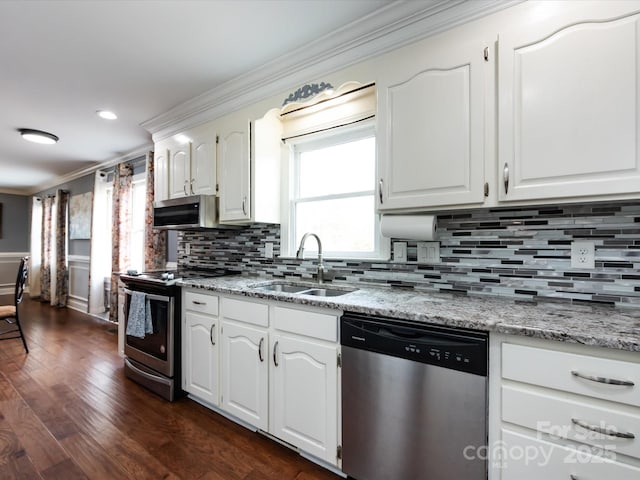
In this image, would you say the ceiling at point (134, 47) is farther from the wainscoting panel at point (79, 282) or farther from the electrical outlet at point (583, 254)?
the wainscoting panel at point (79, 282)

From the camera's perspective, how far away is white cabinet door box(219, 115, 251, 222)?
2.39 meters

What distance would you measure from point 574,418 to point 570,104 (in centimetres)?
115

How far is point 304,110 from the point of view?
8.14ft

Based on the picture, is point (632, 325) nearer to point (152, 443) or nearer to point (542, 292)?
point (542, 292)

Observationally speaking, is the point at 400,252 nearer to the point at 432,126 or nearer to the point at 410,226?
the point at 410,226

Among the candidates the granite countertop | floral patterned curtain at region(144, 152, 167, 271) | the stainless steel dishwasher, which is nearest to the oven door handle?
the granite countertop

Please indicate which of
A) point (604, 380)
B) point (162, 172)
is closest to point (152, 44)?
point (162, 172)

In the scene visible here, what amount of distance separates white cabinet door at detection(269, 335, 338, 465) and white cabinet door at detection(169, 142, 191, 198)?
1.79 meters

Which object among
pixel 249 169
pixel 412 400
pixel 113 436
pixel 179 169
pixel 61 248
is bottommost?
pixel 113 436

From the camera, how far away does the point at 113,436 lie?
1.91m

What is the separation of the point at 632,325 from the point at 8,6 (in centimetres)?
310

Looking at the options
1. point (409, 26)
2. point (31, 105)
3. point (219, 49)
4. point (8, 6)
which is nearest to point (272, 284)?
point (219, 49)

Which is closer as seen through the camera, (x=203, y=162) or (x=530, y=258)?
(x=530, y=258)

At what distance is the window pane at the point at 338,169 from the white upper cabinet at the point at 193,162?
759mm
